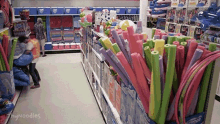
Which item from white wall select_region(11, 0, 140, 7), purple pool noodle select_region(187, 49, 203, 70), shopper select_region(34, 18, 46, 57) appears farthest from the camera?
white wall select_region(11, 0, 140, 7)

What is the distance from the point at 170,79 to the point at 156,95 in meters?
0.10

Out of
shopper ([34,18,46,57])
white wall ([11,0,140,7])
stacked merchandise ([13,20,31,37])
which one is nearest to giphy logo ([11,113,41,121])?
stacked merchandise ([13,20,31,37])

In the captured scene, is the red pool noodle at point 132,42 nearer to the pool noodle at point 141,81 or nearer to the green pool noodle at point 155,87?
the pool noodle at point 141,81

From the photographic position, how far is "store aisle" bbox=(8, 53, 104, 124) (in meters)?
3.22

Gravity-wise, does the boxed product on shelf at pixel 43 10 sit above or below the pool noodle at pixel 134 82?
above

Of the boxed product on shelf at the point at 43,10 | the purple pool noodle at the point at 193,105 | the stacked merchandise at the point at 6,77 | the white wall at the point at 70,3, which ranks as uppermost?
the white wall at the point at 70,3

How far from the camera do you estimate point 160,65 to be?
2.93 feet

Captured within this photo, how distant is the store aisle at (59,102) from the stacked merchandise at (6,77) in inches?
13.3

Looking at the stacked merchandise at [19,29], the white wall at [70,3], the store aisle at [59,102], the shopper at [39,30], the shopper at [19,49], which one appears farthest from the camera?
the white wall at [70,3]

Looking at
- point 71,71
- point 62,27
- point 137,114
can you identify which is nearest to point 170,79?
point 137,114

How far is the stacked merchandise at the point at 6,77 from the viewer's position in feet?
9.73

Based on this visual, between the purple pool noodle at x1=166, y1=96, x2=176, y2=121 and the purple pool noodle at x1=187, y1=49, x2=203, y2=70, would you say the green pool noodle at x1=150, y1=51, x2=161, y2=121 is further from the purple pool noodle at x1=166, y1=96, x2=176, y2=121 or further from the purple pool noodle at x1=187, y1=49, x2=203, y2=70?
the purple pool noodle at x1=187, y1=49, x2=203, y2=70

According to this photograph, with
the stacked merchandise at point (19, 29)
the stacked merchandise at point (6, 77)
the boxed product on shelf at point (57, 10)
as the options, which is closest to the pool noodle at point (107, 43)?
the stacked merchandise at point (6, 77)

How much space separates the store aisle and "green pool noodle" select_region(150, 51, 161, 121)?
236cm
